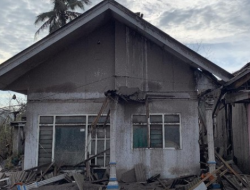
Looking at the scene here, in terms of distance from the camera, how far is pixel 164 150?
32.8ft

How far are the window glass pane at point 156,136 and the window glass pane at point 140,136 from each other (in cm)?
20

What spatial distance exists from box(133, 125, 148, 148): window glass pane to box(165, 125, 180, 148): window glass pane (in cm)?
69

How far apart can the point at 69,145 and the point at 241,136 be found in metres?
6.22

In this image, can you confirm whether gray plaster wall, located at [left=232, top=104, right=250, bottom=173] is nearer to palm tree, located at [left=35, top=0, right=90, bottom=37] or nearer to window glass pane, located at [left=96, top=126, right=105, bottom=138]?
window glass pane, located at [left=96, top=126, right=105, bottom=138]

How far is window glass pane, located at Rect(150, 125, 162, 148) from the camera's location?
1008 cm

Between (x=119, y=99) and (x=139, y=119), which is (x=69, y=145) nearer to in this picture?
(x=119, y=99)

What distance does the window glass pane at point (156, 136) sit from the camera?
1008 cm

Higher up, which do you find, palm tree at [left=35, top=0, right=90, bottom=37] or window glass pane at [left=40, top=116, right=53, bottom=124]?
palm tree at [left=35, top=0, right=90, bottom=37]

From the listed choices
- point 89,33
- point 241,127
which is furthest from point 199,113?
point 89,33

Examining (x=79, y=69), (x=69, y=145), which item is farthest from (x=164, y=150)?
(x=79, y=69)

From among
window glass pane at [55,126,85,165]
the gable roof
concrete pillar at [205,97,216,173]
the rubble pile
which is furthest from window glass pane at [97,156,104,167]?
the gable roof

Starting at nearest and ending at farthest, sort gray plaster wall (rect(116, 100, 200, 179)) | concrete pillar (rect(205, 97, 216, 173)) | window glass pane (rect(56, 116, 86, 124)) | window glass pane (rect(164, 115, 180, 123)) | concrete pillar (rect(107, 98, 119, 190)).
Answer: concrete pillar (rect(107, 98, 119, 190))
concrete pillar (rect(205, 97, 216, 173))
gray plaster wall (rect(116, 100, 200, 179))
window glass pane (rect(164, 115, 180, 123))
window glass pane (rect(56, 116, 86, 124))


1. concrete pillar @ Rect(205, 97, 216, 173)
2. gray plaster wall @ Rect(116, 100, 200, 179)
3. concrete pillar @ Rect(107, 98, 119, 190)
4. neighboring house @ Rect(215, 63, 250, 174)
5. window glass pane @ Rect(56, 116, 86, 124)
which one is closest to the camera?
concrete pillar @ Rect(107, 98, 119, 190)

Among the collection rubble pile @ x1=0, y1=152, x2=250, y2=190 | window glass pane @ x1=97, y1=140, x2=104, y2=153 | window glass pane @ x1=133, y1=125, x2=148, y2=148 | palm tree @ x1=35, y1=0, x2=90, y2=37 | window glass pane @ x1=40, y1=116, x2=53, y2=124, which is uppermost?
palm tree @ x1=35, y1=0, x2=90, y2=37
